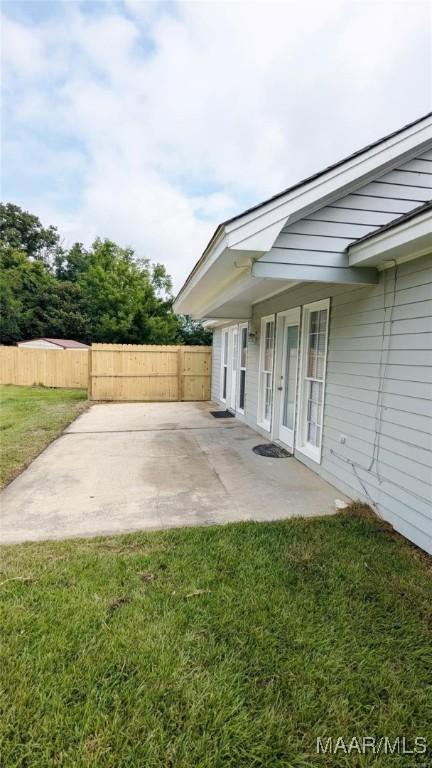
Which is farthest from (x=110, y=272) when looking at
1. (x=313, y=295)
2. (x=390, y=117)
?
(x=313, y=295)

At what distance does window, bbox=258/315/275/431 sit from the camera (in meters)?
6.73

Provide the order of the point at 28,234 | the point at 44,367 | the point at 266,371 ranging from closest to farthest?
the point at 266,371 < the point at 44,367 < the point at 28,234

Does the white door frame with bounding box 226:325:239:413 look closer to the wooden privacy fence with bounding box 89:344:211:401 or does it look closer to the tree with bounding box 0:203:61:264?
the wooden privacy fence with bounding box 89:344:211:401

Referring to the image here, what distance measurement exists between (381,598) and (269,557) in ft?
2.59

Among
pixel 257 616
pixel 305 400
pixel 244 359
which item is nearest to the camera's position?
pixel 257 616

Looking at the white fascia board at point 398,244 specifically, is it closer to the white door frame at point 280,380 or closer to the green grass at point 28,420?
the white door frame at point 280,380

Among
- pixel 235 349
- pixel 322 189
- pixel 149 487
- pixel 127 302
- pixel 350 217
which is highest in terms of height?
pixel 127 302

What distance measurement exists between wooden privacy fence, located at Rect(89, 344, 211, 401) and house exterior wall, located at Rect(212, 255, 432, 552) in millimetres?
7197

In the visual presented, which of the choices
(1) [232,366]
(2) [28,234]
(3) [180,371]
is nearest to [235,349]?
(1) [232,366]

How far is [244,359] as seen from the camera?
8719 mm

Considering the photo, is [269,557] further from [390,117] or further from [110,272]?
[110,272]

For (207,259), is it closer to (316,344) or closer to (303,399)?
(316,344)

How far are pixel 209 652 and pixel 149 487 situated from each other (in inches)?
95.3

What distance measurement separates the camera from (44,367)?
13586mm
